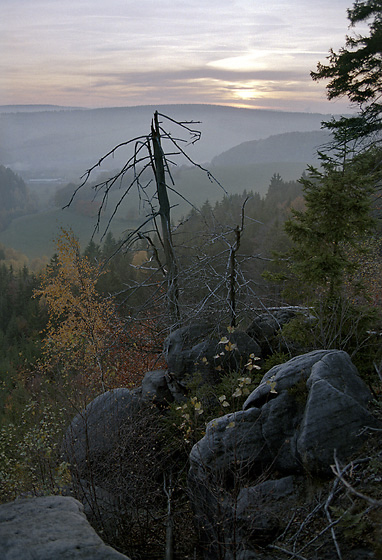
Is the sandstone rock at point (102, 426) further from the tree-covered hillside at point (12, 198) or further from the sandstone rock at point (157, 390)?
the tree-covered hillside at point (12, 198)

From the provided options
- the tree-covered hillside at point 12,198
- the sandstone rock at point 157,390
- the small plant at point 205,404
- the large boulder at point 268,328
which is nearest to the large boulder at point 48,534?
the small plant at point 205,404

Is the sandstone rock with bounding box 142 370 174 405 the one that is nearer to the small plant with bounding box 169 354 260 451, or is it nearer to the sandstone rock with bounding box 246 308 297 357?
the small plant with bounding box 169 354 260 451

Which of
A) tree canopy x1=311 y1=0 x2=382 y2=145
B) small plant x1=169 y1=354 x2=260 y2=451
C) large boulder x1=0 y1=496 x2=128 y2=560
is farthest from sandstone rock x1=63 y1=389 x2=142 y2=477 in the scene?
tree canopy x1=311 y1=0 x2=382 y2=145

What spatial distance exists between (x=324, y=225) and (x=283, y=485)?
505 cm

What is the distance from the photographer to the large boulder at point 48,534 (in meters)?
3.44

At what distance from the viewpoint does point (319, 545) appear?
4.54 m

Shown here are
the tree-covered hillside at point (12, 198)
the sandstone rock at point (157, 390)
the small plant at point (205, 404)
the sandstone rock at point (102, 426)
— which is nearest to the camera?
the small plant at point (205, 404)

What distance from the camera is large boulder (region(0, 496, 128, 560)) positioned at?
11.3 feet

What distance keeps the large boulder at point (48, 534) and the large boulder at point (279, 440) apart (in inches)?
68.8

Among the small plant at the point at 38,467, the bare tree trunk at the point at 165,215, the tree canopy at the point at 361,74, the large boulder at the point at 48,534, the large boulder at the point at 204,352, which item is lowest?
the small plant at the point at 38,467

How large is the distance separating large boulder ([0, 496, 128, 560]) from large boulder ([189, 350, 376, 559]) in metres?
1.75

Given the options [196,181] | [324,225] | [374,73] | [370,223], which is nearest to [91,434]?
[324,225]

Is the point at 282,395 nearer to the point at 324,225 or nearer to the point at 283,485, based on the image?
the point at 283,485

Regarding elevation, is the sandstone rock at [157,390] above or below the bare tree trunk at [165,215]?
below
